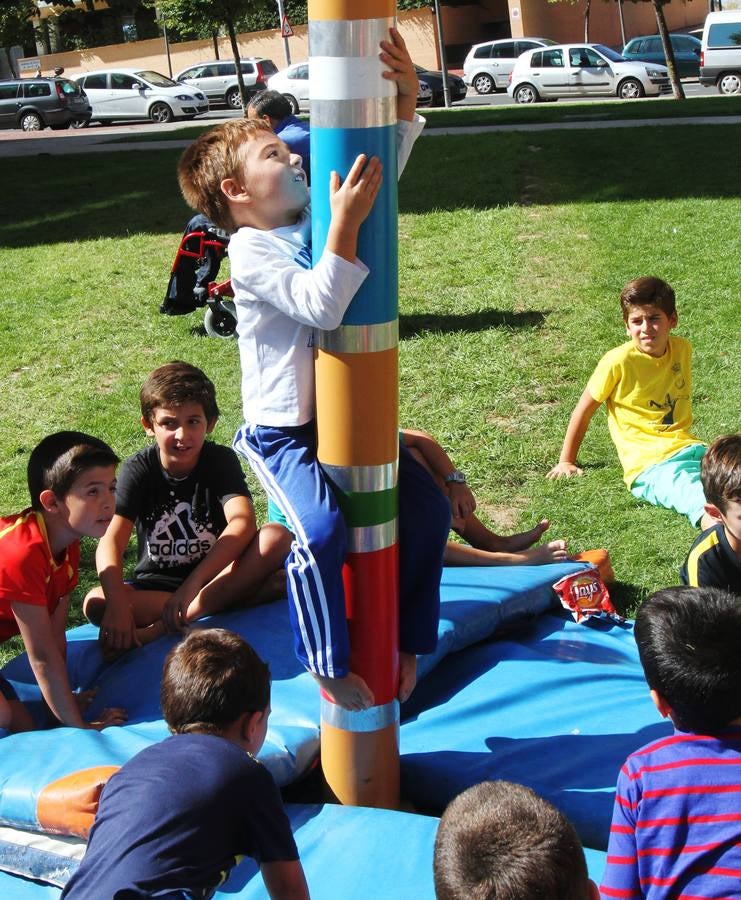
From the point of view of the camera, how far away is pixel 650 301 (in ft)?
16.9

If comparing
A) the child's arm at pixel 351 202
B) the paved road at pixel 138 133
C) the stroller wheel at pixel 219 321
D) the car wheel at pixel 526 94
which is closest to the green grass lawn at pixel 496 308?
the stroller wheel at pixel 219 321

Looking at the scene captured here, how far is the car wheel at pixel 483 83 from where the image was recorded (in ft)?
104

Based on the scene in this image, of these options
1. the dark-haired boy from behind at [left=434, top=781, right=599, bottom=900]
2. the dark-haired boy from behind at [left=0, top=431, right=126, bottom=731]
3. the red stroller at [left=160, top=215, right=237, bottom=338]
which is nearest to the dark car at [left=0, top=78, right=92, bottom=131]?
the red stroller at [left=160, top=215, right=237, bottom=338]

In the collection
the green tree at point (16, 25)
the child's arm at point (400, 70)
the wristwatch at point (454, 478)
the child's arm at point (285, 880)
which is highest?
the green tree at point (16, 25)

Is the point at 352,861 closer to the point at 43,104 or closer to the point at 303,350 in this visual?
the point at 303,350

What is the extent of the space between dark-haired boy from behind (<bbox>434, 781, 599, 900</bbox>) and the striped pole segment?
3.32ft

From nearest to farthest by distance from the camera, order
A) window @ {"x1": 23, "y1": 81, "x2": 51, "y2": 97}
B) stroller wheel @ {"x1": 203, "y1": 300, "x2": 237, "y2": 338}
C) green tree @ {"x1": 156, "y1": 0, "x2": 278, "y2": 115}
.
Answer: stroller wheel @ {"x1": 203, "y1": 300, "x2": 237, "y2": 338}, green tree @ {"x1": 156, "y1": 0, "x2": 278, "y2": 115}, window @ {"x1": 23, "y1": 81, "x2": 51, "y2": 97}

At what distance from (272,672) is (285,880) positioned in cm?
121

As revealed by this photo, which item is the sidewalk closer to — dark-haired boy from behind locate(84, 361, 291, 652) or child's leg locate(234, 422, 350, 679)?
dark-haired boy from behind locate(84, 361, 291, 652)

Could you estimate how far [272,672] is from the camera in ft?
11.5

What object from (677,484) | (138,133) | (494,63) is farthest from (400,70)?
(494,63)

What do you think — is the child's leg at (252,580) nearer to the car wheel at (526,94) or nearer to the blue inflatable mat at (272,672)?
the blue inflatable mat at (272,672)

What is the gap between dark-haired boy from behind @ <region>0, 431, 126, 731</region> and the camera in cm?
334

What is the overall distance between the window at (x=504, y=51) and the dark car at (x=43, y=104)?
1184 centimetres
